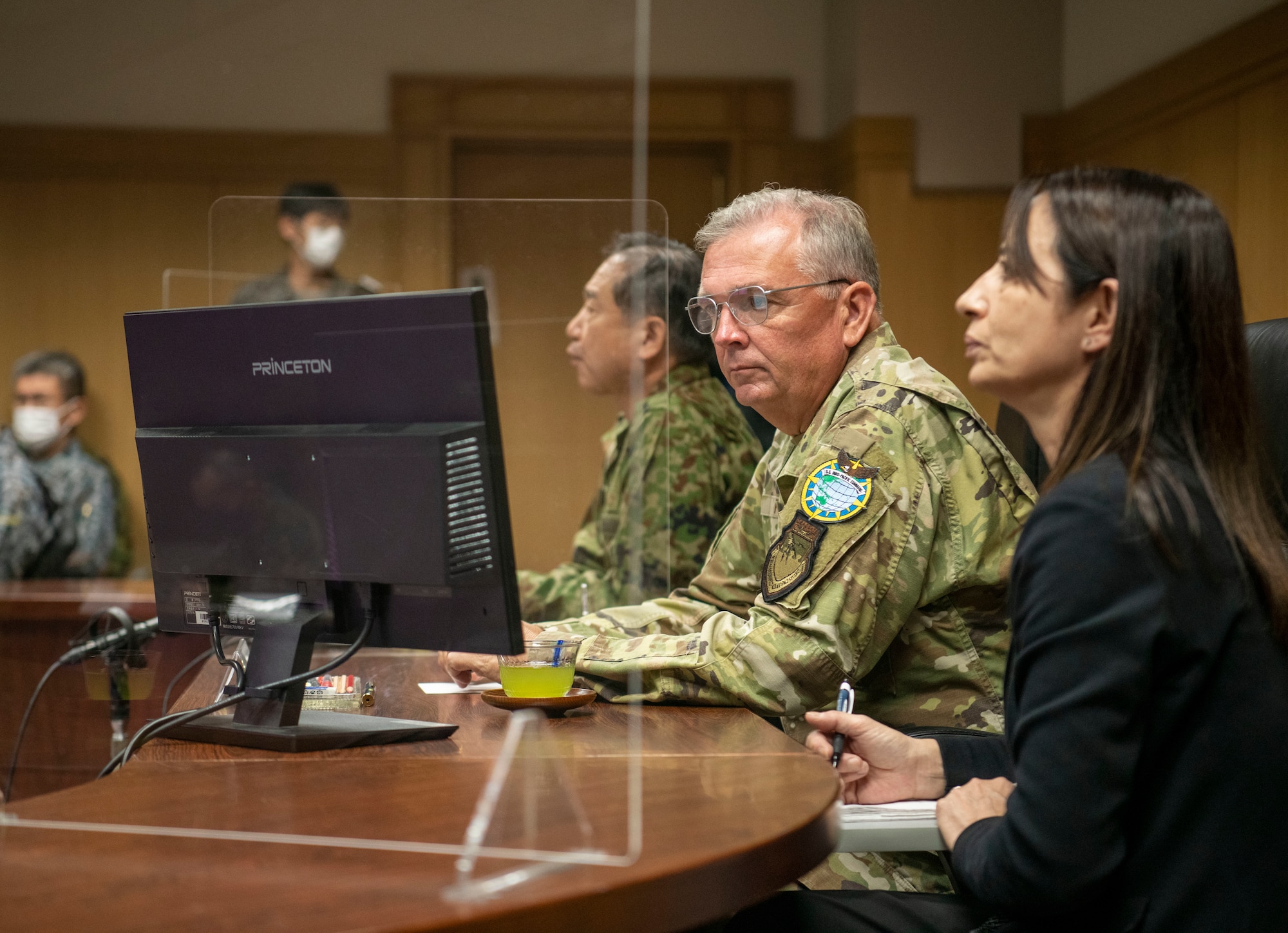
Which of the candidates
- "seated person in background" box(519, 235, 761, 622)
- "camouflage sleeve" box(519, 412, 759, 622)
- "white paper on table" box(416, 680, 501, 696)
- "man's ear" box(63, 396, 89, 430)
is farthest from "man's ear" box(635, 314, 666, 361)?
"man's ear" box(63, 396, 89, 430)

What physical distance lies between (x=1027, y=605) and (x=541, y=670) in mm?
604

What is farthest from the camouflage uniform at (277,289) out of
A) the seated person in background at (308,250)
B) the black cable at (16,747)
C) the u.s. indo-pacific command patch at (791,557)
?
the u.s. indo-pacific command patch at (791,557)

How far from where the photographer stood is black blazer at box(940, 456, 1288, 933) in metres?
0.86

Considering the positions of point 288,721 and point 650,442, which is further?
point 650,442

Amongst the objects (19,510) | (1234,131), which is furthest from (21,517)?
(1234,131)

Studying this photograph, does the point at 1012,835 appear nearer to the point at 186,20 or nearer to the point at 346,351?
the point at 346,351

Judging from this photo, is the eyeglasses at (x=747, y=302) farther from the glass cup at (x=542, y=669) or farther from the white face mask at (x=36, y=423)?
the white face mask at (x=36, y=423)

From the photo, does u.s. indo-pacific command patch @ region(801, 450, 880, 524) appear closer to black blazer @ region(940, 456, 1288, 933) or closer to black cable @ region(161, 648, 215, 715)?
black blazer @ region(940, 456, 1288, 933)

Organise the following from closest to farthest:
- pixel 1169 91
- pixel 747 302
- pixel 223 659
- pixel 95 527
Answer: pixel 223 659 < pixel 747 302 < pixel 95 527 < pixel 1169 91

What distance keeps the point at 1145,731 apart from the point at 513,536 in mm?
596

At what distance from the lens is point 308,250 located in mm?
1799

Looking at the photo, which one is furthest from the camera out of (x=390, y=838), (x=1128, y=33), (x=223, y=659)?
(x=1128, y=33)

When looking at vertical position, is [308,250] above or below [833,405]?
above

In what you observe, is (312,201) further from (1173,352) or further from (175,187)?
(1173,352)
